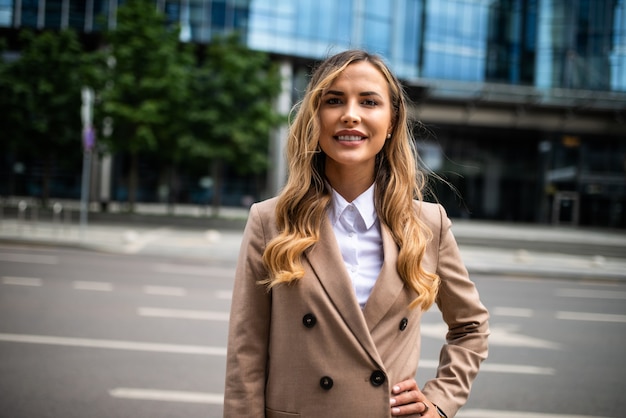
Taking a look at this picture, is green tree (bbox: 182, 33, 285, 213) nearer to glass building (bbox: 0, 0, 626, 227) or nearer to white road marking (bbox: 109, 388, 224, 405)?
glass building (bbox: 0, 0, 626, 227)

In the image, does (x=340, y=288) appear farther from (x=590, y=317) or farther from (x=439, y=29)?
(x=439, y=29)

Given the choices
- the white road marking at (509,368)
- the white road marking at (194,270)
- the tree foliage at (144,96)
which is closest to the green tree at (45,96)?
the tree foliage at (144,96)

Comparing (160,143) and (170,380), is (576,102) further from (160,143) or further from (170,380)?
(170,380)

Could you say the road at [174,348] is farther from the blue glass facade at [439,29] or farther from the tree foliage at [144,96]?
the blue glass facade at [439,29]

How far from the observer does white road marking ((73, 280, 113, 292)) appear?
30.1 feet

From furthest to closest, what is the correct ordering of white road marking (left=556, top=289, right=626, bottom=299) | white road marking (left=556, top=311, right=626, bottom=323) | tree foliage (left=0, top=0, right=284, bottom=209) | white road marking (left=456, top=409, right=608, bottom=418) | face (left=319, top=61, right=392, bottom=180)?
tree foliage (left=0, top=0, right=284, bottom=209), white road marking (left=556, top=289, right=626, bottom=299), white road marking (left=556, top=311, right=626, bottom=323), white road marking (left=456, top=409, right=608, bottom=418), face (left=319, top=61, right=392, bottom=180)

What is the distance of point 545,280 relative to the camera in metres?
13.7

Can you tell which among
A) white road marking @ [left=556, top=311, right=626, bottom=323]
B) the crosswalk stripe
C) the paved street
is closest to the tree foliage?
the paved street

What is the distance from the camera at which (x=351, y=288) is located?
162 cm

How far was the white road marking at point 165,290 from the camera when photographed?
30.1ft

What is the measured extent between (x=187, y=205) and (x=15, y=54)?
14.8m

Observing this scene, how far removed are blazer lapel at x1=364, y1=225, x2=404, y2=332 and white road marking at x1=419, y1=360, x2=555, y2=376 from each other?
4377 mm

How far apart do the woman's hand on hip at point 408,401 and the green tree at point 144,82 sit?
2169 centimetres

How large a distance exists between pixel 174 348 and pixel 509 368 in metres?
3.76
